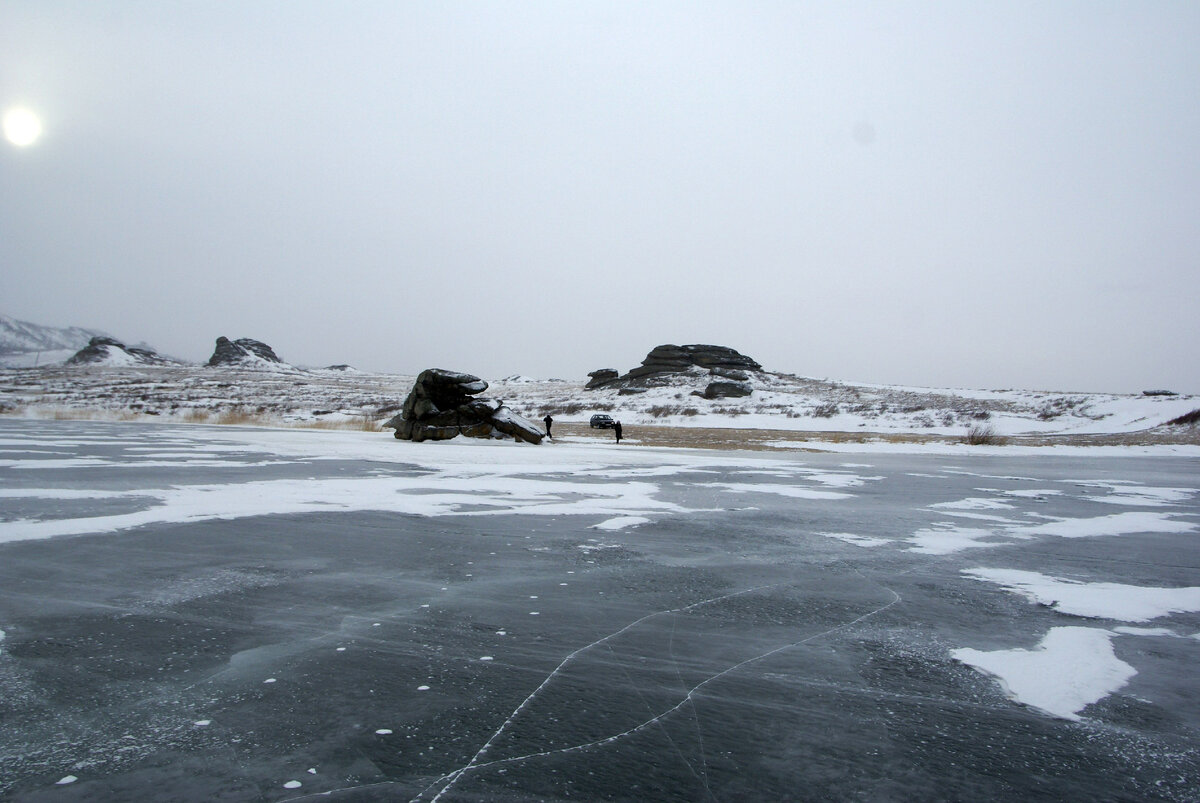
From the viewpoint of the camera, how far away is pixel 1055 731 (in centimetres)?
351

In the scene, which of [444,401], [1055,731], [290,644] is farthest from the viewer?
[444,401]

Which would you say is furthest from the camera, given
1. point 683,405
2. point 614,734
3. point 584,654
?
point 683,405

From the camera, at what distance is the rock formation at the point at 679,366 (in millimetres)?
77562

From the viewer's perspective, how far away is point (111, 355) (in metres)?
120

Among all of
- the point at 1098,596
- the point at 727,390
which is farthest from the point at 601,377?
the point at 1098,596

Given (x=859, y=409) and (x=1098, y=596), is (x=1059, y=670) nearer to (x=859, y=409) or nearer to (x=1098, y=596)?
(x=1098, y=596)

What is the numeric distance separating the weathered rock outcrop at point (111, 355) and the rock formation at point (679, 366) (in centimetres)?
8156

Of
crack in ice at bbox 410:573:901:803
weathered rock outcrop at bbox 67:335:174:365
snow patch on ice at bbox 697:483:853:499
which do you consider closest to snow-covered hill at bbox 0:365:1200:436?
snow patch on ice at bbox 697:483:853:499

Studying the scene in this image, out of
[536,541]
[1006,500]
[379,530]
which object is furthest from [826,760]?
[1006,500]

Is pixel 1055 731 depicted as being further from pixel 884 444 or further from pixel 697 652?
pixel 884 444

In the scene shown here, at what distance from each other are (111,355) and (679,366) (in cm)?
9584

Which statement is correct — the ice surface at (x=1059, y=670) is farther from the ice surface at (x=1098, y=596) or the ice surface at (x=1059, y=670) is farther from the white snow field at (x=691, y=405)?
the white snow field at (x=691, y=405)

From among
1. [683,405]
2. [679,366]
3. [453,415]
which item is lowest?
[453,415]

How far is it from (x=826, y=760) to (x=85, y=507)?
9.74 metres
